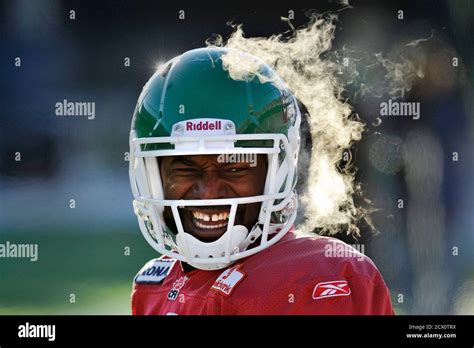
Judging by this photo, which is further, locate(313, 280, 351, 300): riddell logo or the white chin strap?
the white chin strap

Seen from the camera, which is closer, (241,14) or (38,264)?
(241,14)

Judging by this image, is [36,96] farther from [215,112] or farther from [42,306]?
[215,112]

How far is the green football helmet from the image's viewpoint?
186 cm

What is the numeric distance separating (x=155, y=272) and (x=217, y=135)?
0.44 m

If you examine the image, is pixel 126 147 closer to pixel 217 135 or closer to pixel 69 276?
pixel 69 276

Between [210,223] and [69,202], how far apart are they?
1482 millimetres

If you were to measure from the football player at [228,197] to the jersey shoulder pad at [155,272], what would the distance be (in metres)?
0.02

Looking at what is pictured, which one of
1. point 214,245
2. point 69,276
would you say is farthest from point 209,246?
point 69,276

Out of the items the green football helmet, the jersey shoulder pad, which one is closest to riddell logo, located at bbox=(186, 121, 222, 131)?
the green football helmet

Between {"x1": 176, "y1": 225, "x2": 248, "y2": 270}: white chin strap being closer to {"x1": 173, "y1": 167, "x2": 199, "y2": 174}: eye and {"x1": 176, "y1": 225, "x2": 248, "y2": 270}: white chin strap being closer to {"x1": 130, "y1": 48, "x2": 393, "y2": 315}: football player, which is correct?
{"x1": 130, "y1": 48, "x2": 393, "y2": 315}: football player

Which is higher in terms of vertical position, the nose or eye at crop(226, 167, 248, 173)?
eye at crop(226, 167, 248, 173)

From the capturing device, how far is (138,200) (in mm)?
1976
